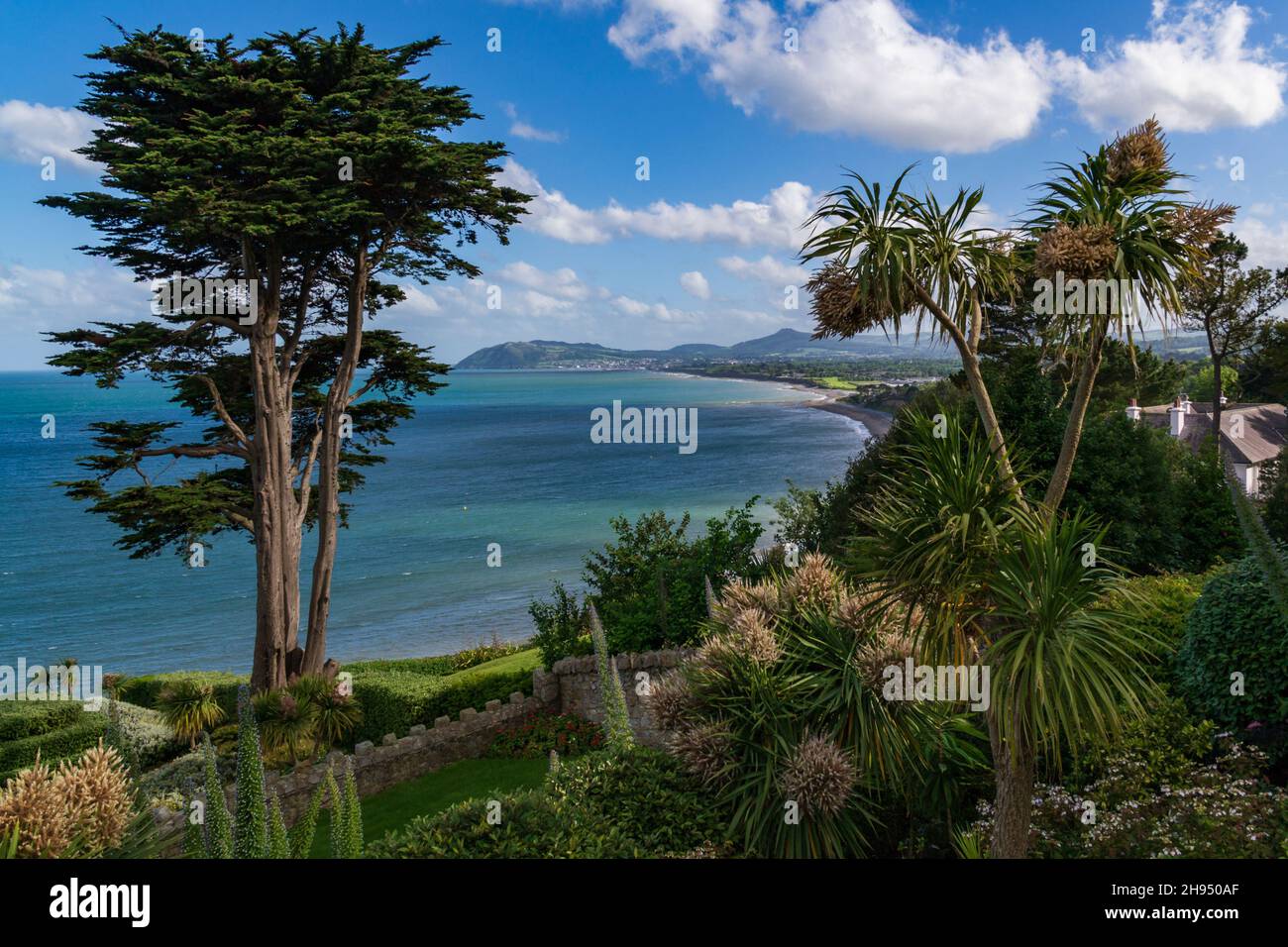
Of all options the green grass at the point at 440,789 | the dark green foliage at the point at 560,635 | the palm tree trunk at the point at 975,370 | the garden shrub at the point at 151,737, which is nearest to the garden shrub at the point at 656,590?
the dark green foliage at the point at 560,635

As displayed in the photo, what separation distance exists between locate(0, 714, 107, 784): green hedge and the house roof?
33.3 meters

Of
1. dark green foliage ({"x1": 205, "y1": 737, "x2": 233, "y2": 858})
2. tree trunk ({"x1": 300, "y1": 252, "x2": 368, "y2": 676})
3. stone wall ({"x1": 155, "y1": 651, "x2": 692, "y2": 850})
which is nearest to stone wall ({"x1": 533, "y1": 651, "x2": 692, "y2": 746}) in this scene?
stone wall ({"x1": 155, "y1": 651, "x2": 692, "y2": 850})

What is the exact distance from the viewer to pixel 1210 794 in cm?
746

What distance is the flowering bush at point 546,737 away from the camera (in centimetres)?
1517

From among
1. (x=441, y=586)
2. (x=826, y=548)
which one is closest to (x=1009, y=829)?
(x=826, y=548)

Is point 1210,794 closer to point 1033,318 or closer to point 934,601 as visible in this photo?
point 934,601

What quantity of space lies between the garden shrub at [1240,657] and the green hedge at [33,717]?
62.7ft

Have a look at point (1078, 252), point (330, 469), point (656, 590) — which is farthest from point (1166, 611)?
point (330, 469)

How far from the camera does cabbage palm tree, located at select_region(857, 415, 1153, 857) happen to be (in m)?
5.72

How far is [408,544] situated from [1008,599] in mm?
53921

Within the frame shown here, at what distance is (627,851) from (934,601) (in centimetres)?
318

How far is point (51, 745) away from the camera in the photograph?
15.7m
